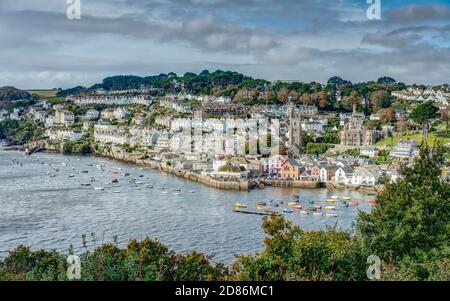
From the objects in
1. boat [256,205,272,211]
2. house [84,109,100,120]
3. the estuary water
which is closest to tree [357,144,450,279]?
the estuary water

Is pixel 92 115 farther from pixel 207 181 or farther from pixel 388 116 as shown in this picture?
pixel 207 181

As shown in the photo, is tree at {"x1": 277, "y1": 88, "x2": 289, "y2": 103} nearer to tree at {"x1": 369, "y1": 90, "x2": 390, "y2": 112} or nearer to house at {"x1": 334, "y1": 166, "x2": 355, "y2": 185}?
tree at {"x1": 369, "y1": 90, "x2": 390, "y2": 112}

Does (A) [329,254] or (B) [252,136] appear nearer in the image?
(A) [329,254]

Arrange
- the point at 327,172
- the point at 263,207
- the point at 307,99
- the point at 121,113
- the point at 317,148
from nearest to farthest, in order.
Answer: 1. the point at 263,207
2. the point at 327,172
3. the point at 317,148
4. the point at 307,99
5. the point at 121,113

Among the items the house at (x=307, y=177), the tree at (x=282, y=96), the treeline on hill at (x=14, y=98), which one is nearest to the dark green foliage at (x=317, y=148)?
the house at (x=307, y=177)

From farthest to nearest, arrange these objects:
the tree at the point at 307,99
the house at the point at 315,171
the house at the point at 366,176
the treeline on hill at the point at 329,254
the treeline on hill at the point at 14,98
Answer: the treeline on hill at the point at 14,98 → the tree at the point at 307,99 → the house at the point at 315,171 → the house at the point at 366,176 → the treeline on hill at the point at 329,254

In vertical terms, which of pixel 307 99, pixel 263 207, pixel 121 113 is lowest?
pixel 263 207

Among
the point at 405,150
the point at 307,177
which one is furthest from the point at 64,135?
the point at 405,150

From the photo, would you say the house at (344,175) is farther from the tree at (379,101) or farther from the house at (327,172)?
the tree at (379,101)
